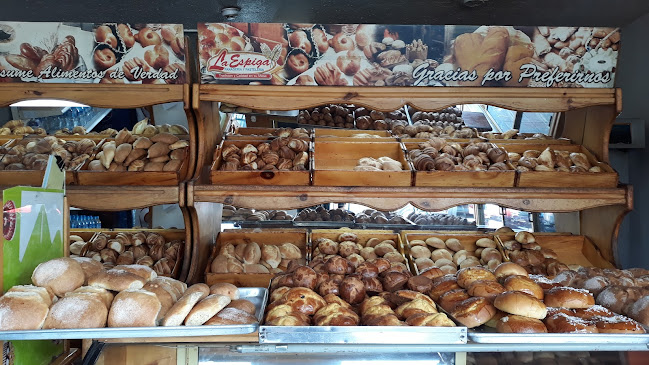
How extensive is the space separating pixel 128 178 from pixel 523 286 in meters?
2.34

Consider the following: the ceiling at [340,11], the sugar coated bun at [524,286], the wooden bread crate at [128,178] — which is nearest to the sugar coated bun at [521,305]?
the sugar coated bun at [524,286]

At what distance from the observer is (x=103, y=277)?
6.05 ft

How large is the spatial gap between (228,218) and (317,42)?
7.44 feet

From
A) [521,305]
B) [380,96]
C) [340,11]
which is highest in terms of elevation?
[340,11]

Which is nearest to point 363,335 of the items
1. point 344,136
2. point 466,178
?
point 466,178

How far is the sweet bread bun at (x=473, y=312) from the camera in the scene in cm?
187

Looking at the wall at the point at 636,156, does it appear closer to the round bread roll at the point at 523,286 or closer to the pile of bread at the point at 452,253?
the pile of bread at the point at 452,253

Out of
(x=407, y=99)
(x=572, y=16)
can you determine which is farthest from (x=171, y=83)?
(x=572, y=16)

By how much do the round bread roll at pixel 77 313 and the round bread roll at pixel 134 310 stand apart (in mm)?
40

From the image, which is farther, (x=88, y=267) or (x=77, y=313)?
(x=88, y=267)

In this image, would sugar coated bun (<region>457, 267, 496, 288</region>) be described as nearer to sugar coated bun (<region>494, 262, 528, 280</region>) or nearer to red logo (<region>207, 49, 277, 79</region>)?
sugar coated bun (<region>494, 262, 528, 280</region>)

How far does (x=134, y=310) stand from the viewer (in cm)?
168

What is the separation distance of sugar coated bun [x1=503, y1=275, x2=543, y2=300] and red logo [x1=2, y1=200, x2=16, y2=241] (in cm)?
196

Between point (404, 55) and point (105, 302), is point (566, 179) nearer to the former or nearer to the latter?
point (404, 55)
